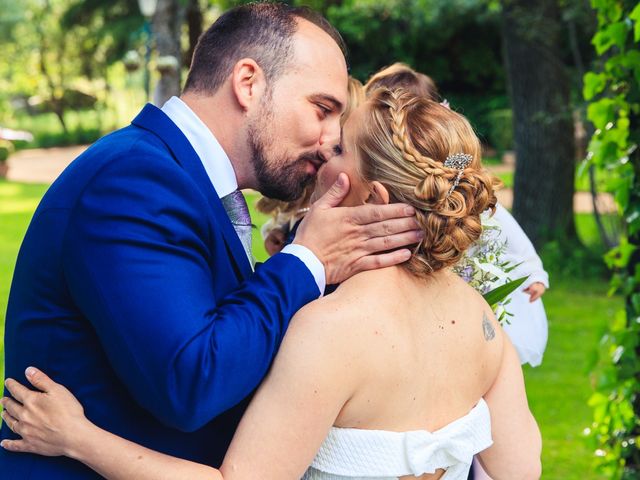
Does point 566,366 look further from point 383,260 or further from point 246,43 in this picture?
point 383,260

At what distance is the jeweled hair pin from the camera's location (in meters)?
2.25

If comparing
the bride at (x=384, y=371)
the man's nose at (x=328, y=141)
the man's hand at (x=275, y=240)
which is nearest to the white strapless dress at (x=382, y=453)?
the bride at (x=384, y=371)

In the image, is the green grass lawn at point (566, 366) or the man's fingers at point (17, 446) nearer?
the man's fingers at point (17, 446)

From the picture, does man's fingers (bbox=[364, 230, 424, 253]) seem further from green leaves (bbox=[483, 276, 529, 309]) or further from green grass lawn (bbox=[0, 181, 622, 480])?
green grass lawn (bbox=[0, 181, 622, 480])

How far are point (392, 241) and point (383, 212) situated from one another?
74mm

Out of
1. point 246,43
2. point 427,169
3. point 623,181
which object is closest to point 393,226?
point 427,169

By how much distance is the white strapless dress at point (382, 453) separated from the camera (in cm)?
221

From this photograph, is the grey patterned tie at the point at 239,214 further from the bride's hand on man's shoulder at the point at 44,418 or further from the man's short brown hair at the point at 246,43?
the bride's hand on man's shoulder at the point at 44,418

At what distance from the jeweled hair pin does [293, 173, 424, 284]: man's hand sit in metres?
0.12

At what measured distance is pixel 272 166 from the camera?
8.80ft

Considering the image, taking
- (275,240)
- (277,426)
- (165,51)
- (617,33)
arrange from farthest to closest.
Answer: (165,51) → (275,240) → (617,33) → (277,426)

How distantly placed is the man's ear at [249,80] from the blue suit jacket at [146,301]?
29 centimetres

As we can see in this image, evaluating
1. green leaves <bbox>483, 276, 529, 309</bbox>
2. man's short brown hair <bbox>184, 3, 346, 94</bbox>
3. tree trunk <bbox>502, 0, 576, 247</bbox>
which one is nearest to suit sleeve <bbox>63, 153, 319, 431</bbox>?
man's short brown hair <bbox>184, 3, 346, 94</bbox>

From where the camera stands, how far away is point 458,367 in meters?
2.34
